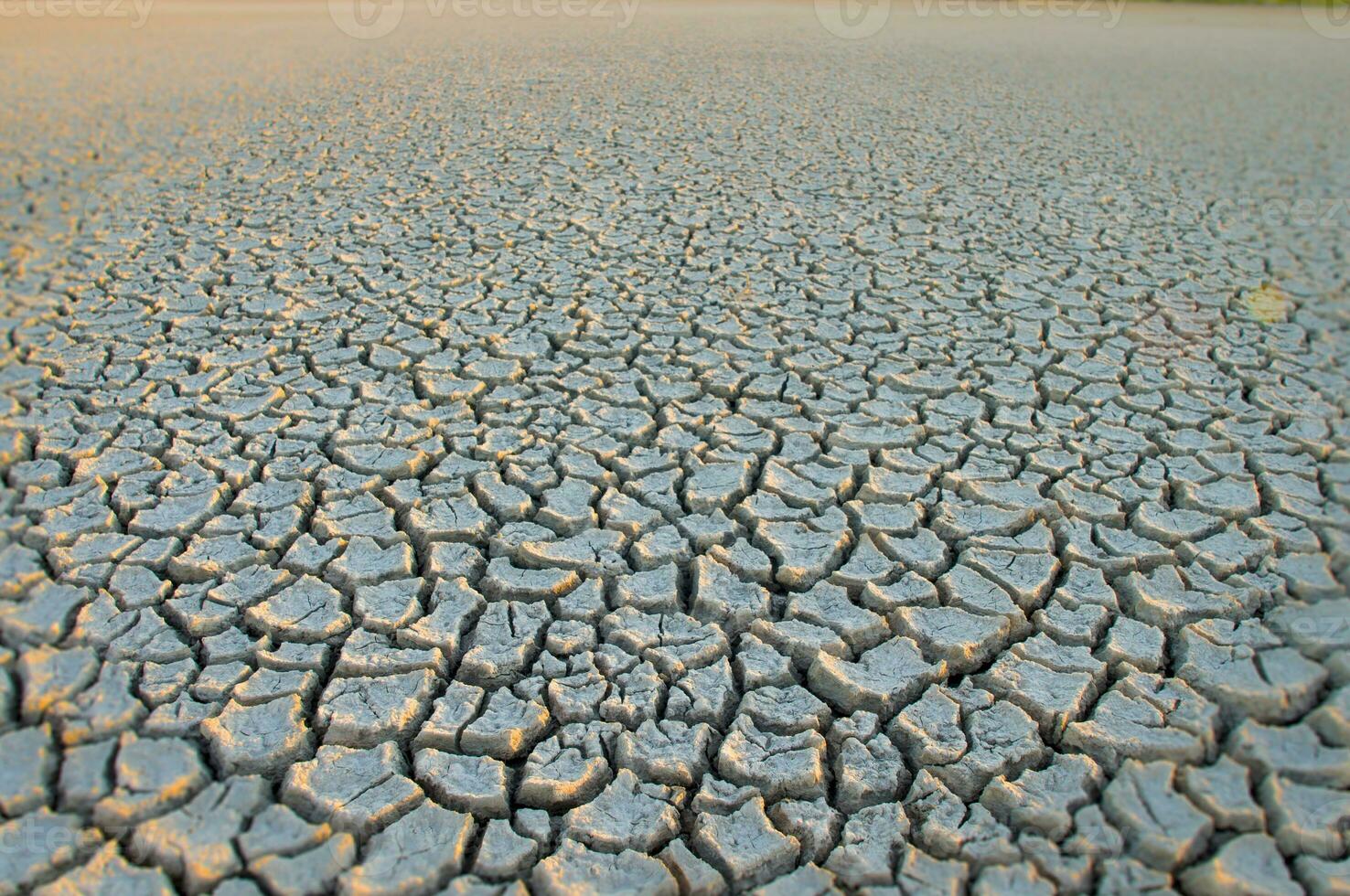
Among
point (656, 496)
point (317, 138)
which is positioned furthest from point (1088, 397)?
point (317, 138)

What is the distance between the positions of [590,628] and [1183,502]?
140 cm

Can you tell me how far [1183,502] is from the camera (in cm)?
220

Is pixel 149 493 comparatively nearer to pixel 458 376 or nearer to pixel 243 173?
pixel 458 376
